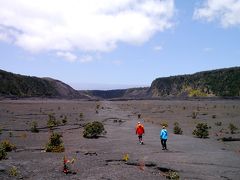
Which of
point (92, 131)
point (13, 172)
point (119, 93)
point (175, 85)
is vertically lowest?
point (13, 172)

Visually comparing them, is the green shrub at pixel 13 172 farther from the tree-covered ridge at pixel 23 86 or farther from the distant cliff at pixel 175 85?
the tree-covered ridge at pixel 23 86

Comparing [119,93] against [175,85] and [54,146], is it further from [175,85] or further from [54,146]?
[54,146]

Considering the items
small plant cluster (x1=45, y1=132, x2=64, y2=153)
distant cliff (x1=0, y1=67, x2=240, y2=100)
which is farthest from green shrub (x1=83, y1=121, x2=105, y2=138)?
distant cliff (x1=0, y1=67, x2=240, y2=100)

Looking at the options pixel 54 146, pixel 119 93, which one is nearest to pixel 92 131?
pixel 54 146

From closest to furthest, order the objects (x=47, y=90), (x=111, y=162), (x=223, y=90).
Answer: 1. (x=111, y=162)
2. (x=223, y=90)
3. (x=47, y=90)

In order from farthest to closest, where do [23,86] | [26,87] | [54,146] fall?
[26,87]
[23,86]
[54,146]

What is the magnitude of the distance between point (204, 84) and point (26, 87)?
5254 centimetres

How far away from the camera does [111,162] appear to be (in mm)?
19250

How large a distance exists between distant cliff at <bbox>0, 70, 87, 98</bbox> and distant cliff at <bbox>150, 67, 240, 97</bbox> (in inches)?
1438

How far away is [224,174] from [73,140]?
14.5m

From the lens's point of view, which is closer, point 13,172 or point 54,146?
point 13,172

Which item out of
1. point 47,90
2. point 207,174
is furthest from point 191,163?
point 47,90

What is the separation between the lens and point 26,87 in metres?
126

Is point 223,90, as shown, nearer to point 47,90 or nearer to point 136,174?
point 47,90
